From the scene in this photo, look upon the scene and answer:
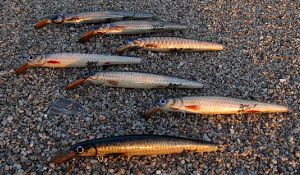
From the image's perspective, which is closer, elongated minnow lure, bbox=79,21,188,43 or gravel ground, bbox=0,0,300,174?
gravel ground, bbox=0,0,300,174

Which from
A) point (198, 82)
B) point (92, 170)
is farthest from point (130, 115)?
point (198, 82)

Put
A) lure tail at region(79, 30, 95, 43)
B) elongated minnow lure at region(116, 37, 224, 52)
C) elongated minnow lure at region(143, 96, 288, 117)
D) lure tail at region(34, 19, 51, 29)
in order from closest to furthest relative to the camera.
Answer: elongated minnow lure at region(143, 96, 288, 117) < elongated minnow lure at region(116, 37, 224, 52) < lure tail at region(79, 30, 95, 43) < lure tail at region(34, 19, 51, 29)

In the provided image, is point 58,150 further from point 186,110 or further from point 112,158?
point 186,110

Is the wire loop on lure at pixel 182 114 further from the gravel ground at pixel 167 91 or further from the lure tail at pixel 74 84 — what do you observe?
→ the lure tail at pixel 74 84

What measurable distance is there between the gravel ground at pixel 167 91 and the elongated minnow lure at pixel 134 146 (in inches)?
7.4

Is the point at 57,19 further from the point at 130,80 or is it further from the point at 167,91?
the point at 167,91

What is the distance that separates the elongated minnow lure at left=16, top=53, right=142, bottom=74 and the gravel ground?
6.5 inches

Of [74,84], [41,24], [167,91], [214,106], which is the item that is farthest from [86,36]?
[214,106]

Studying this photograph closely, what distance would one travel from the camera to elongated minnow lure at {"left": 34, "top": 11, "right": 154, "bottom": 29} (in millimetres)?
5434

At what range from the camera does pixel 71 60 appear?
15.0 feet

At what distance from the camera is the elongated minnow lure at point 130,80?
4242 mm

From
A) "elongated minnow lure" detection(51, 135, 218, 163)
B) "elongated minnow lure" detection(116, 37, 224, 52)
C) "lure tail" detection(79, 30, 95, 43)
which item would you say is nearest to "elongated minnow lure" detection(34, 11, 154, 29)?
"lure tail" detection(79, 30, 95, 43)

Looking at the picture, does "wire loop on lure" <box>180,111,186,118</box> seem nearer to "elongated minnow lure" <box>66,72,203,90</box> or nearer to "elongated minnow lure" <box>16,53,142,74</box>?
"elongated minnow lure" <box>66,72,203,90</box>

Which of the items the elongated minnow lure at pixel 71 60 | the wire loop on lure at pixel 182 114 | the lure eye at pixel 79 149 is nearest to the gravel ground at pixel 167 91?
the wire loop on lure at pixel 182 114
